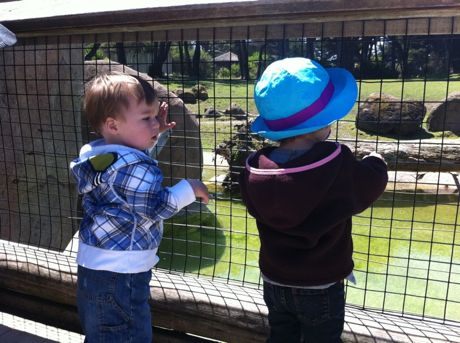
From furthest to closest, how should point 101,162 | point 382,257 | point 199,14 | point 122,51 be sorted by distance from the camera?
point 382,257
point 122,51
point 199,14
point 101,162

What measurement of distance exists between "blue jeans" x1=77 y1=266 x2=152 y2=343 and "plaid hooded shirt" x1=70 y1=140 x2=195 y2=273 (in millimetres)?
39

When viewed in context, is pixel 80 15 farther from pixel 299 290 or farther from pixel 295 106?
pixel 299 290

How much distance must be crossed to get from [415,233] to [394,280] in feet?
3.40

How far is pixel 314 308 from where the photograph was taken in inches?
61.2

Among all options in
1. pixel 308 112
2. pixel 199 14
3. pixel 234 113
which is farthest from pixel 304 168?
pixel 234 113

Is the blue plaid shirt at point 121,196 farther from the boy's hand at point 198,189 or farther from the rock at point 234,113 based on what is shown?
the rock at point 234,113

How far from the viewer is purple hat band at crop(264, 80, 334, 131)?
4.72ft

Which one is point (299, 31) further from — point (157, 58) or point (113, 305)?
point (157, 58)

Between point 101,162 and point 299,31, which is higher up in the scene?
point 299,31

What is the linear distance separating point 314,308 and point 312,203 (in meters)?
0.35

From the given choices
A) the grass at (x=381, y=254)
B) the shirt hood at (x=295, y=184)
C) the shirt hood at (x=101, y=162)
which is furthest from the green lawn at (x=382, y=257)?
the shirt hood at (x=295, y=184)

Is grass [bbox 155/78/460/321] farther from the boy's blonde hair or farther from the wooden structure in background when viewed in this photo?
the boy's blonde hair

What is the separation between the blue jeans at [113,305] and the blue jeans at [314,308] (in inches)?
16.2

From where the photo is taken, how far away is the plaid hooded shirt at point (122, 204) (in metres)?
1.53
